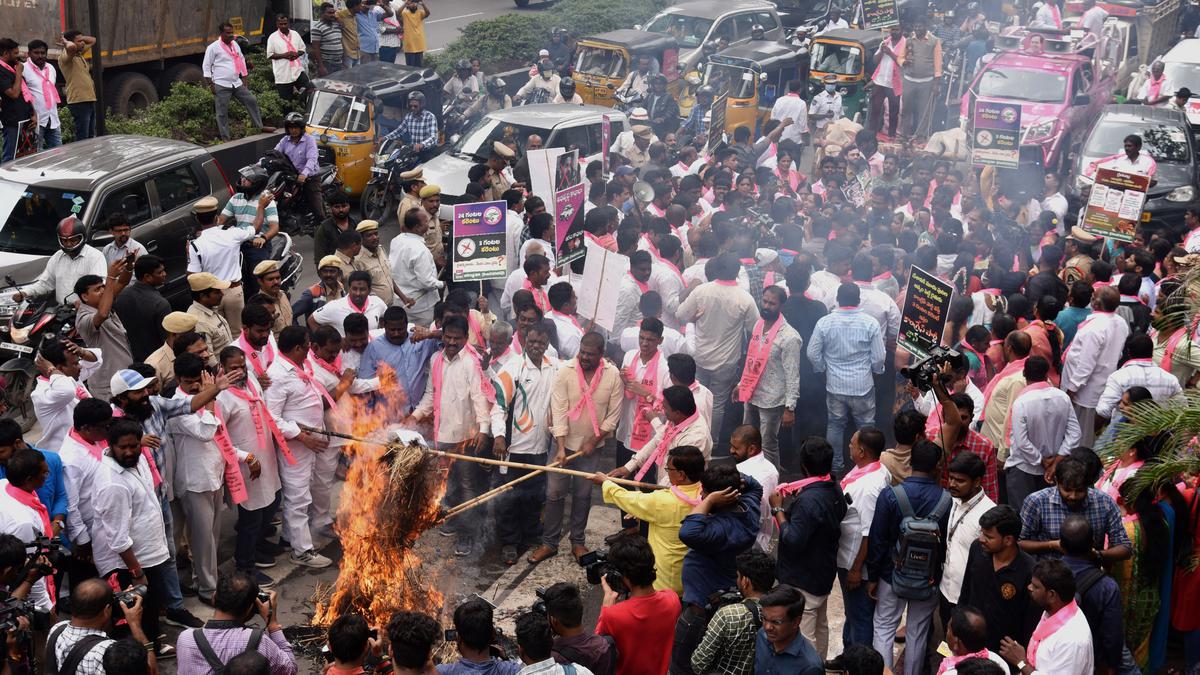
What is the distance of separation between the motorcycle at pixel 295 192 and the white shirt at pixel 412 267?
405 cm

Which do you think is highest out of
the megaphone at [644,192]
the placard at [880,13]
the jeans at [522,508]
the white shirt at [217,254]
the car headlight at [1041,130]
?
the placard at [880,13]

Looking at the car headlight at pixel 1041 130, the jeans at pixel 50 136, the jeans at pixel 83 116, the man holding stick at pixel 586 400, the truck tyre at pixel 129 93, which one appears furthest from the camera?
the car headlight at pixel 1041 130

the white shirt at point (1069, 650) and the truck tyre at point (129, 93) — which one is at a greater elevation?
the truck tyre at point (129, 93)

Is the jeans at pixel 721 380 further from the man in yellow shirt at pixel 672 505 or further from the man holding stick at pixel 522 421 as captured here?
the man in yellow shirt at pixel 672 505

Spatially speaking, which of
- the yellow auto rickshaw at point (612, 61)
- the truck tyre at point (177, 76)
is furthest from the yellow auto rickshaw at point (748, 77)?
the truck tyre at point (177, 76)

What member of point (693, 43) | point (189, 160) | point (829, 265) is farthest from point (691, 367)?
point (693, 43)

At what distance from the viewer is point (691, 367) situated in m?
9.27

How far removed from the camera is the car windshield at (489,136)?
17.7 meters

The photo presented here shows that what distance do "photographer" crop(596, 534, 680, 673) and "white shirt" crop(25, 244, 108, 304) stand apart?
637cm

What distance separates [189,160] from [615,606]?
8.72 m

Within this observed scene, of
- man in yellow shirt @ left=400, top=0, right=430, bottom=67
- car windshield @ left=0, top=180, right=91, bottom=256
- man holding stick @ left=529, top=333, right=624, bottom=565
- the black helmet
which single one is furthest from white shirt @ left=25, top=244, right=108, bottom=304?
man in yellow shirt @ left=400, top=0, right=430, bottom=67

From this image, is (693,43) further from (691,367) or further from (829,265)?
(691,367)

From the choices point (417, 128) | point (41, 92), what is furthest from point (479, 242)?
point (417, 128)

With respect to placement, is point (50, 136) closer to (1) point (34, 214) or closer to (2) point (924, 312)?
(1) point (34, 214)
